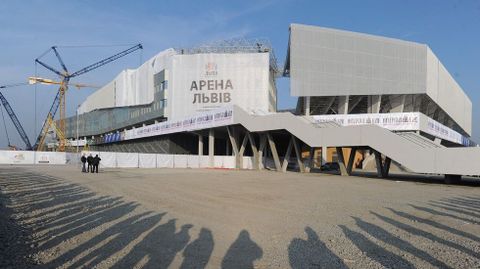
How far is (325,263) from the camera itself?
688cm

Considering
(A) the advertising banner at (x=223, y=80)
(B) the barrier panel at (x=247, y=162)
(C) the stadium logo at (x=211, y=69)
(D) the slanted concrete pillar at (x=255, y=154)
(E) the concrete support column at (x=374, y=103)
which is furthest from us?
(C) the stadium logo at (x=211, y=69)

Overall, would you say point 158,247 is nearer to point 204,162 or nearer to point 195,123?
point 204,162

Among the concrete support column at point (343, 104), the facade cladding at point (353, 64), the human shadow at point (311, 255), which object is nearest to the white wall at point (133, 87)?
the facade cladding at point (353, 64)

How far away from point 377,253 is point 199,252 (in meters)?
3.07

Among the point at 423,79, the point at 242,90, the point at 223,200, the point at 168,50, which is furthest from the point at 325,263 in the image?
the point at 168,50

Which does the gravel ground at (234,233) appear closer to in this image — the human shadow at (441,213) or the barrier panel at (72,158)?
the human shadow at (441,213)

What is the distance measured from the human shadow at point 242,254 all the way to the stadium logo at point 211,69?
60.9 m

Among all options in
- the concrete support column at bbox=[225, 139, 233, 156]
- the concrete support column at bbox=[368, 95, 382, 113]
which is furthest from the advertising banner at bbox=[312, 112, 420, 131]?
the concrete support column at bbox=[225, 139, 233, 156]

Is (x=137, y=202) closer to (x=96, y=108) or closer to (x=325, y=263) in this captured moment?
(x=325, y=263)

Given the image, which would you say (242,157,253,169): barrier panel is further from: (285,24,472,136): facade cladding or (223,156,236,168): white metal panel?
(285,24,472,136): facade cladding

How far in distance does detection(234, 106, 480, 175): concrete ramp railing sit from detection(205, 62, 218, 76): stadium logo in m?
28.7

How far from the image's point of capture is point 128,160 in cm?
4925

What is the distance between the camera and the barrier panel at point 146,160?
50125 mm

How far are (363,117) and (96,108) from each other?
8355 centimetres
